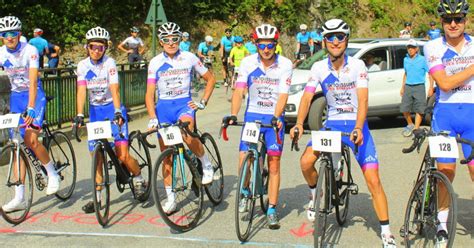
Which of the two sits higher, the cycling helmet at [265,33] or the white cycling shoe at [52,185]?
the cycling helmet at [265,33]

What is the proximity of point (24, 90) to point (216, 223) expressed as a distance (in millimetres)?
2680

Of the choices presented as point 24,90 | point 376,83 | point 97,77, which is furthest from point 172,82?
point 376,83

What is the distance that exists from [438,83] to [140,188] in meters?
3.66

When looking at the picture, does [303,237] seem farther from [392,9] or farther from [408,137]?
[392,9]

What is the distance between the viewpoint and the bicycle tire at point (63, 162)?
7926 millimetres

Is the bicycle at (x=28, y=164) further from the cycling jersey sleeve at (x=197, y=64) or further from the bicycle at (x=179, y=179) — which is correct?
the cycling jersey sleeve at (x=197, y=64)

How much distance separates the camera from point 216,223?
22.5ft

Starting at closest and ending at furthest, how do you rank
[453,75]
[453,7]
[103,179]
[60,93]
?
[453,7]
[453,75]
[103,179]
[60,93]

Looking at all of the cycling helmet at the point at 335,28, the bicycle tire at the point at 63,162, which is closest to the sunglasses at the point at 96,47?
the bicycle tire at the point at 63,162

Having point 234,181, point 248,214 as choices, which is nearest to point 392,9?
point 234,181

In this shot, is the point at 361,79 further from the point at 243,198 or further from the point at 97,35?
the point at 97,35

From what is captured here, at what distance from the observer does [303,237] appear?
20.8 feet

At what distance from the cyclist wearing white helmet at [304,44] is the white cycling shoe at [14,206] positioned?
52.1 feet

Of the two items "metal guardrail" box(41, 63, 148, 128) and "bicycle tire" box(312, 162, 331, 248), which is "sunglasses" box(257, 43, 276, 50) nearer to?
"bicycle tire" box(312, 162, 331, 248)
